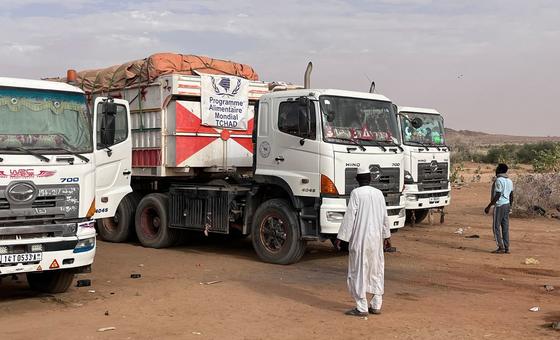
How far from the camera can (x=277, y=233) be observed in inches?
421

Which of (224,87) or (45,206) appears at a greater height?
(224,87)

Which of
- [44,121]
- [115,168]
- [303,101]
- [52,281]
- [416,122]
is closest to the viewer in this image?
[44,121]

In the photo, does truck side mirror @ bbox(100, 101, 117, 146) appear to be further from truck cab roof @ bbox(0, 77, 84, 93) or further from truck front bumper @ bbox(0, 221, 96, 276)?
truck front bumper @ bbox(0, 221, 96, 276)

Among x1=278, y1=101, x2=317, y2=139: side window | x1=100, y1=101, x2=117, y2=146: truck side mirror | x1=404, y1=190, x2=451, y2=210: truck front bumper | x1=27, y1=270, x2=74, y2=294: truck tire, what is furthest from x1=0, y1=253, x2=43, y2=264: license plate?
x1=404, y1=190, x2=451, y2=210: truck front bumper

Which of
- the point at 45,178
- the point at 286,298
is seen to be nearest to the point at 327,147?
the point at 286,298

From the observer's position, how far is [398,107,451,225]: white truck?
48.1 feet

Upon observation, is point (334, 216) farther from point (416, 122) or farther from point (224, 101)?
point (416, 122)

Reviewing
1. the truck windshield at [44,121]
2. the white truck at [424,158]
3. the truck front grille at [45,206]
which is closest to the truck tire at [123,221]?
the truck windshield at [44,121]

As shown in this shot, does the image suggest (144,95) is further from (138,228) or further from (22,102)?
(22,102)

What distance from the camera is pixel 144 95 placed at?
1220cm

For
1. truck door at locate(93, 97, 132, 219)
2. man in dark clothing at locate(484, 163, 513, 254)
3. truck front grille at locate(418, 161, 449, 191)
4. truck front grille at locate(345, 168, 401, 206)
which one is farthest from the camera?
truck front grille at locate(418, 161, 449, 191)

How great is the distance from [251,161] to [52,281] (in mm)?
4695

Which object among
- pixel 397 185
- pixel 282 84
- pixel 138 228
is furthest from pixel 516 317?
pixel 138 228

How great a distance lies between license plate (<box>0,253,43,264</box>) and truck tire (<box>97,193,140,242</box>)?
5.96 m
